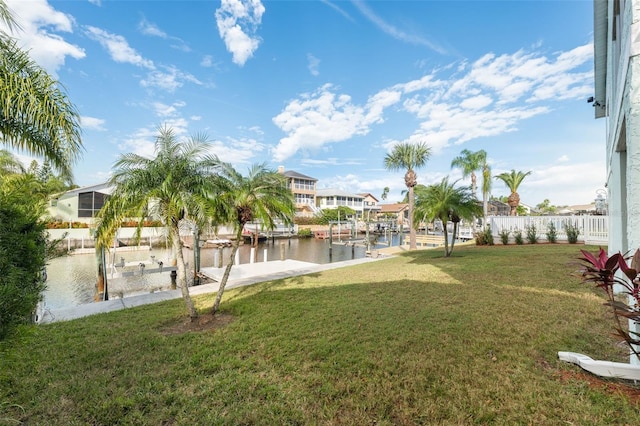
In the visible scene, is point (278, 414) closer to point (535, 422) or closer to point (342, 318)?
point (535, 422)

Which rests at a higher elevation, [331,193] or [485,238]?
[331,193]

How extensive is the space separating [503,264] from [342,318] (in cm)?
816

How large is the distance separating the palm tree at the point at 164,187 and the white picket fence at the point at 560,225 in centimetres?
1800

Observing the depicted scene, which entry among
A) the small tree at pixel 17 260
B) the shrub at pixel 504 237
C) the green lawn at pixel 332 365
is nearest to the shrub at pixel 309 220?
the shrub at pixel 504 237

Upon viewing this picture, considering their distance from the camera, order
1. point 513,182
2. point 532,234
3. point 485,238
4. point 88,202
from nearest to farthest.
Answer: point 532,234, point 485,238, point 88,202, point 513,182

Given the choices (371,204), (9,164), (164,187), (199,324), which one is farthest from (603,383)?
(371,204)

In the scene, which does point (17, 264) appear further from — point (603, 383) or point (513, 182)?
point (513, 182)

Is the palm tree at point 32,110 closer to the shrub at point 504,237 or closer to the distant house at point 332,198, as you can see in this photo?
the shrub at point 504,237

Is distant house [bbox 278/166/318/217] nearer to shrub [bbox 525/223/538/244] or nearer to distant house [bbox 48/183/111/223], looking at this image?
distant house [bbox 48/183/111/223]

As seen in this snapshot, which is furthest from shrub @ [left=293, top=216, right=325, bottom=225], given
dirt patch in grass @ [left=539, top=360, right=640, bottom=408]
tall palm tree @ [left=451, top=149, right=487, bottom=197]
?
dirt patch in grass @ [left=539, top=360, right=640, bottom=408]

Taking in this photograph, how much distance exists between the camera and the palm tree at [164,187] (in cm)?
504

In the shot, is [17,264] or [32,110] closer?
[17,264]

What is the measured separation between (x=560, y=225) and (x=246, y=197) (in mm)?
19855

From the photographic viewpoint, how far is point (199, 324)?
17.6 feet
